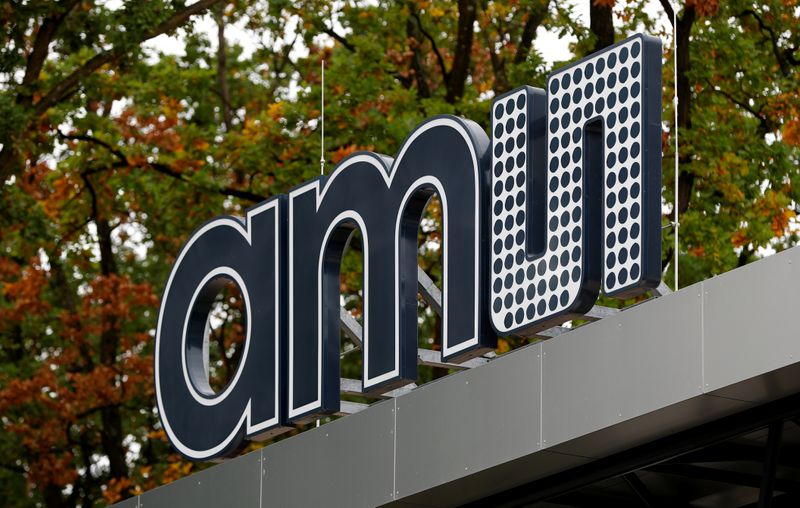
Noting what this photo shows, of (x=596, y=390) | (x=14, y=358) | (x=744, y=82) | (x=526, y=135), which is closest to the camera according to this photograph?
(x=596, y=390)

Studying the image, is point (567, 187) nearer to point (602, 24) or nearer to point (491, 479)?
point (491, 479)

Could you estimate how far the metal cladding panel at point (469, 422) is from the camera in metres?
9.54

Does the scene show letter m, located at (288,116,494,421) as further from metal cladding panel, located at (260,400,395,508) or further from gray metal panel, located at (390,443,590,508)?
gray metal panel, located at (390,443,590,508)

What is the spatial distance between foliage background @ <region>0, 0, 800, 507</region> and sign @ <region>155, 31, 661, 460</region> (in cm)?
636

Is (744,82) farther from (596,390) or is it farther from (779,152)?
(596,390)

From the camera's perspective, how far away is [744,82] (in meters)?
21.3

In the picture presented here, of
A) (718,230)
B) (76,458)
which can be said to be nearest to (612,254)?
(718,230)

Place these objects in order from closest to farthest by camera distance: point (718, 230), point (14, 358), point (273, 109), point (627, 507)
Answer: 1. point (627, 507)
2. point (718, 230)
3. point (273, 109)
4. point (14, 358)

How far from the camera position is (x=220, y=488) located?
11.8 meters

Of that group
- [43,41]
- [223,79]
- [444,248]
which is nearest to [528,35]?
[43,41]

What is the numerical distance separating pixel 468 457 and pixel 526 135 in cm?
275

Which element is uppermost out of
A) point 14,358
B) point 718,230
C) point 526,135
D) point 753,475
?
point 14,358

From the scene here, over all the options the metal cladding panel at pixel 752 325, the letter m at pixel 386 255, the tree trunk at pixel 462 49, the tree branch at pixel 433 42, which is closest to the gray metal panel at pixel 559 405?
the metal cladding panel at pixel 752 325

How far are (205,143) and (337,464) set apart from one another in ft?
45.4
